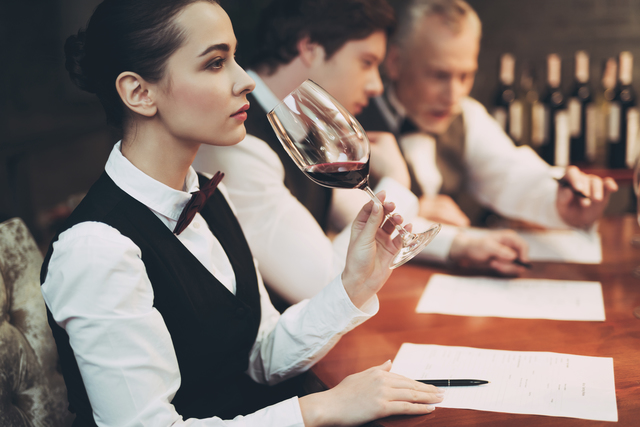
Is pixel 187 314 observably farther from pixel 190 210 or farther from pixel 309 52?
pixel 309 52

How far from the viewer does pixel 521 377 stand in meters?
0.87

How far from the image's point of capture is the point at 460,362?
935 mm

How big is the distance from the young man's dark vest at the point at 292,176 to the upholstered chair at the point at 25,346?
592 millimetres

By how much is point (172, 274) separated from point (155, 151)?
0.67ft

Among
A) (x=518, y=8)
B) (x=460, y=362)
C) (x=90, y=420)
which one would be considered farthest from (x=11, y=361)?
(x=518, y=8)

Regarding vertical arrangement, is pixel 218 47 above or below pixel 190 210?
above

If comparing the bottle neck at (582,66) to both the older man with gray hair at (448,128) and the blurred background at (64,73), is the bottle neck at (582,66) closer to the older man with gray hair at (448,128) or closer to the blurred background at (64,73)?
the blurred background at (64,73)

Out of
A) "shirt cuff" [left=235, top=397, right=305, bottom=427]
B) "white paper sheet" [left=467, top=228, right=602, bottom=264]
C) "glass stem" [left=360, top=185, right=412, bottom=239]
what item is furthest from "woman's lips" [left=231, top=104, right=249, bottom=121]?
"white paper sheet" [left=467, top=228, right=602, bottom=264]

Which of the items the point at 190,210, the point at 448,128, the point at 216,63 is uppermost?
the point at 216,63

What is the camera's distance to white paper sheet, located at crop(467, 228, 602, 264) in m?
1.50

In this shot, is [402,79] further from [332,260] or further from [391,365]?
[391,365]

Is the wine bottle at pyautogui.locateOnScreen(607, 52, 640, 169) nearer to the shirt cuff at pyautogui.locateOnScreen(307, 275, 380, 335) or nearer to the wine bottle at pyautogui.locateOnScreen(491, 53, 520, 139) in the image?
the wine bottle at pyautogui.locateOnScreen(491, 53, 520, 139)

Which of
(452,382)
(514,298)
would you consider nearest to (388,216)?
(452,382)

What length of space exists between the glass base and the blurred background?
2.09 ft
